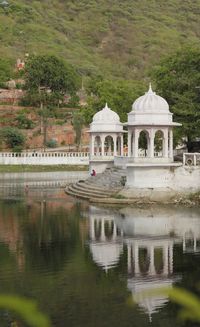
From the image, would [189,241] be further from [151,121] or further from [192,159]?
[192,159]

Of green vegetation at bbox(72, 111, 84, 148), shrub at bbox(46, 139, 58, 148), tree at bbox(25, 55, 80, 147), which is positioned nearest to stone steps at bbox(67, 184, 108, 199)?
green vegetation at bbox(72, 111, 84, 148)

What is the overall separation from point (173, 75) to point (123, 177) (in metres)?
8.10

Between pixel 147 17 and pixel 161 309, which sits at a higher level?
pixel 147 17

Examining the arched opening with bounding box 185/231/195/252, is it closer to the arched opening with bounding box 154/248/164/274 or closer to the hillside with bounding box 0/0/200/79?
the arched opening with bounding box 154/248/164/274

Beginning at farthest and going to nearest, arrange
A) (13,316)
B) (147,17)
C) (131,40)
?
1. (147,17)
2. (131,40)
3. (13,316)

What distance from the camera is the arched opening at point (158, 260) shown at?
12.0 meters

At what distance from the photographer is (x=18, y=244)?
1480cm

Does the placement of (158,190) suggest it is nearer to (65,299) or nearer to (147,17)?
(65,299)

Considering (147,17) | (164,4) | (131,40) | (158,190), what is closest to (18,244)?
(158,190)

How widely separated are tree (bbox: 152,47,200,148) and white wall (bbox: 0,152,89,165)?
15.3 m

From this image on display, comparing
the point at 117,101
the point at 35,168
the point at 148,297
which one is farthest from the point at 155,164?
the point at 117,101

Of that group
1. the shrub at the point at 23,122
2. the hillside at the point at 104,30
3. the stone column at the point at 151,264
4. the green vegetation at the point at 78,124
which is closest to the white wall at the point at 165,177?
the stone column at the point at 151,264

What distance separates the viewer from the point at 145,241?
593 inches

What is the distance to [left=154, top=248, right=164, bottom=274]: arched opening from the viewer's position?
1201cm
